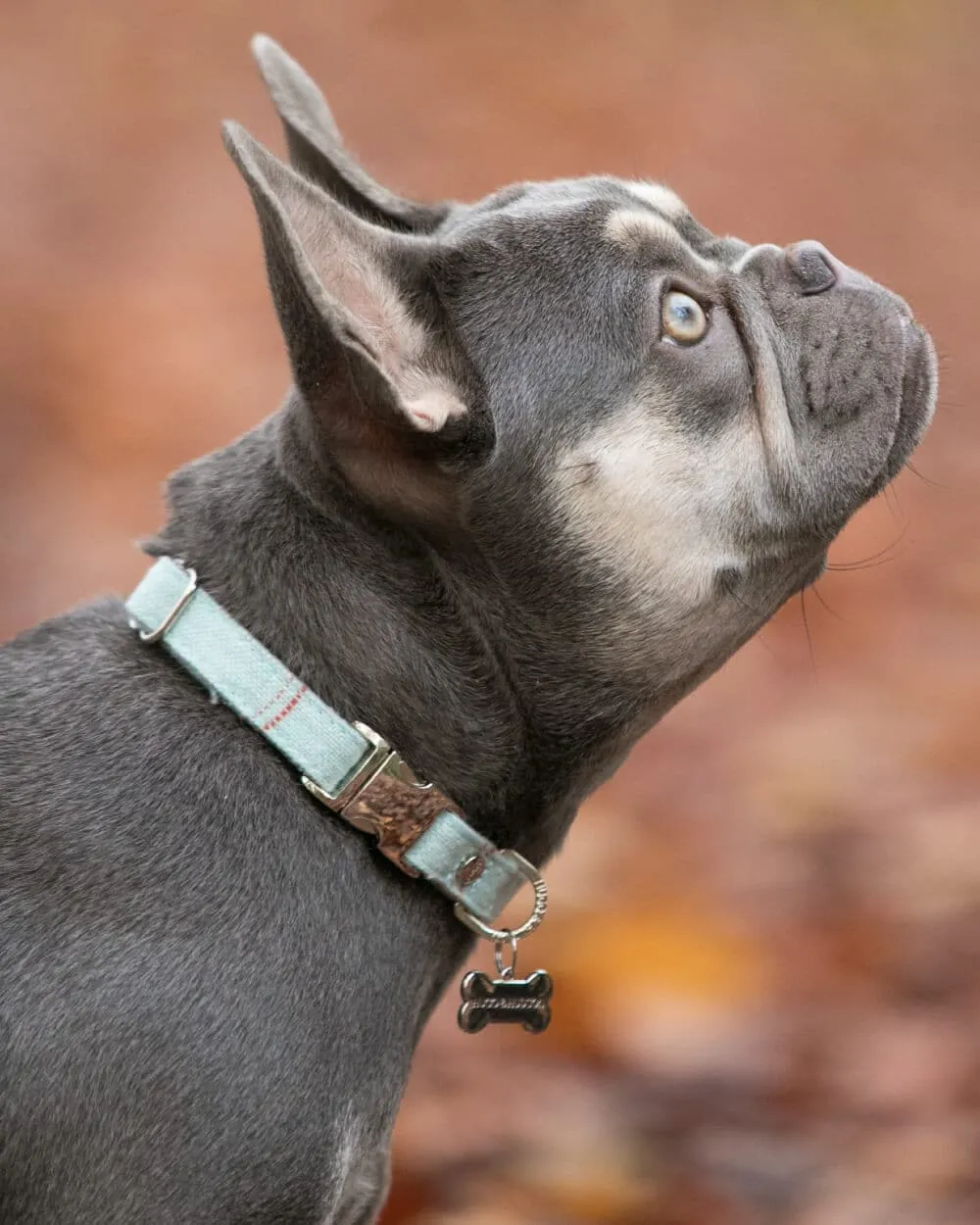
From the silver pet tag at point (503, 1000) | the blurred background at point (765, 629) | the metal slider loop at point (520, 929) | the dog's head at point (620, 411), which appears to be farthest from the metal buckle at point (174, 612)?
the blurred background at point (765, 629)

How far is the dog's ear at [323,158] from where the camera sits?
3186mm

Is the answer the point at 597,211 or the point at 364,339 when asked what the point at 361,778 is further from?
the point at 597,211

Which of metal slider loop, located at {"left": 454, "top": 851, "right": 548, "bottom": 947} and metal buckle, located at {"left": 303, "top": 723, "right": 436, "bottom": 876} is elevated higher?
metal buckle, located at {"left": 303, "top": 723, "right": 436, "bottom": 876}

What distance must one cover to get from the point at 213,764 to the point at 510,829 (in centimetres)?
58

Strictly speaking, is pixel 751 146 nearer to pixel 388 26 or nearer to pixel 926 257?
pixel 926 257

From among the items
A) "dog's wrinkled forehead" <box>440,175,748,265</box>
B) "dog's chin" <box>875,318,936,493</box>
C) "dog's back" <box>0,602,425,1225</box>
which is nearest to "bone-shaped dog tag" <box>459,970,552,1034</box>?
"dog's back" <box>0,602,425,1225</box>

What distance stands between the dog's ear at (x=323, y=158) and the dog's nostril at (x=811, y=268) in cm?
76

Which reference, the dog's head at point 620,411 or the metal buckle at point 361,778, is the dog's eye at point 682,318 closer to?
the dog's head at point 620,411

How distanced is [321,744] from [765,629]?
4.29 meters

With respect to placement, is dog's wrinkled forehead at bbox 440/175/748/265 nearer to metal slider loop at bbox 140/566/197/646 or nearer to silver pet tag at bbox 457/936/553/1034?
metal slider loop at bbox 140/566/197/646

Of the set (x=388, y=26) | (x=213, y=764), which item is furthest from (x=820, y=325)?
(x=388, y=26)

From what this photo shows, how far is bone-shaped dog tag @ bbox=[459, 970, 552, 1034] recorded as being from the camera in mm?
2926

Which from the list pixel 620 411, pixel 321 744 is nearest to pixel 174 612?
pixel 321 744

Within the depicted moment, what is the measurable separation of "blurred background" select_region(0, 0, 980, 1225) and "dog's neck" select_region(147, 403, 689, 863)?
0.91 metres
